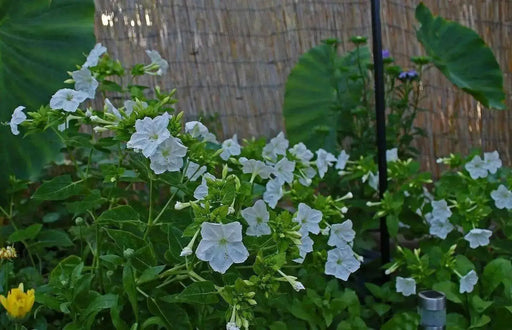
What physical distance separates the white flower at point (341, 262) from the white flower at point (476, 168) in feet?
1.69

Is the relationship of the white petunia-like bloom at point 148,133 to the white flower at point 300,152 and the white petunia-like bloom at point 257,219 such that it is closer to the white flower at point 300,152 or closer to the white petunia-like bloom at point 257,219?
the white petunia-like bloom at point 257,219

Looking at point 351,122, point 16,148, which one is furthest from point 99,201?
point 351,122

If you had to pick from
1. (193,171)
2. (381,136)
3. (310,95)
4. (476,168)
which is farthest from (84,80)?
(310,95)

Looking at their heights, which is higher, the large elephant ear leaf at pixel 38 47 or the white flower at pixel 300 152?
the large elephant ear leaf at pixel 38 47

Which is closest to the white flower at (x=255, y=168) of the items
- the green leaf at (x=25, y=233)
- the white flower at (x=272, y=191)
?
the white flower at (x=272, y=191)

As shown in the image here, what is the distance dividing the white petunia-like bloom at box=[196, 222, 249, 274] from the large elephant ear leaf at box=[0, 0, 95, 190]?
2.62 ft

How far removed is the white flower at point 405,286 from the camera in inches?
58.8

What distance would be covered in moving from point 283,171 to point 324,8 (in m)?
1.38

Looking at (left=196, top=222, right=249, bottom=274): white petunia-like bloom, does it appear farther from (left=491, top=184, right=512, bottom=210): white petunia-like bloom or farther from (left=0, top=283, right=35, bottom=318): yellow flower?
(left=491, top=184, right=512, bottom=210): white petunia-like bloom

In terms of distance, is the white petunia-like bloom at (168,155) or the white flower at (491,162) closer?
the white petunia-like bloom at (168,155)

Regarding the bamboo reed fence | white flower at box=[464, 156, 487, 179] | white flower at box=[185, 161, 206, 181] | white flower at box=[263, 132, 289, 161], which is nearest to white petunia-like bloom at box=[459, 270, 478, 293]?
white flower at box=[464, 156, 487, 179]

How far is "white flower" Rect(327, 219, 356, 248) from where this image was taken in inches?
52.4

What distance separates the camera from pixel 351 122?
227 centimetres

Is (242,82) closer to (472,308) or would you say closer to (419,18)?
(419,18)
